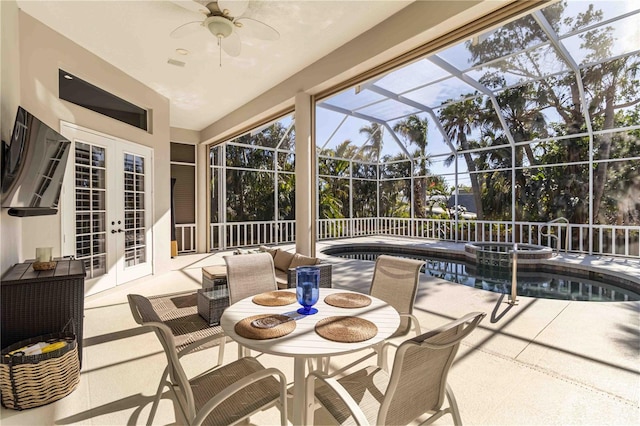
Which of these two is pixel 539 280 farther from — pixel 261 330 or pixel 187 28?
pixel 187 28

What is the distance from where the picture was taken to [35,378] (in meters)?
2.11

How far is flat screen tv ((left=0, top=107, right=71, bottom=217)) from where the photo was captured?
8.16 ft

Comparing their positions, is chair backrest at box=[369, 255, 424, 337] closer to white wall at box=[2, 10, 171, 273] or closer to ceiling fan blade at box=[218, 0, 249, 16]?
ceiling fan blade at box=[218, 0, 249, 16]

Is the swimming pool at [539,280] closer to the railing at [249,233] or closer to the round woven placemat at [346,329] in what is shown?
the round woven placemat at [346,329]

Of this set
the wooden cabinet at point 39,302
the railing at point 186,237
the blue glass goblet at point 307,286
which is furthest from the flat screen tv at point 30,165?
the railing at point 186,237

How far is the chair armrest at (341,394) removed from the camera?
1.22m

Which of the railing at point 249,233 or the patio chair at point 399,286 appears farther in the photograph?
the railing at point 249,233

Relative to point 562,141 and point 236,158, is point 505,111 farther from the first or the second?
point 236,158

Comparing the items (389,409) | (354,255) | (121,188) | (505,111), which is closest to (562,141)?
(505,111)

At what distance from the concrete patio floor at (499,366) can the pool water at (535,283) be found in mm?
1333

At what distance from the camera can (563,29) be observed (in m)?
4.89

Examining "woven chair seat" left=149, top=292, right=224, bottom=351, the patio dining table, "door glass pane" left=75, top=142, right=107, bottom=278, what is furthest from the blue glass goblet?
"door glass pane" left=75, top=142, right=107, bottom=278

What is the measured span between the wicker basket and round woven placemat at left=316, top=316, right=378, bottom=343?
1932 mm

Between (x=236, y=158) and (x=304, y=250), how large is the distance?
5.56 metres
